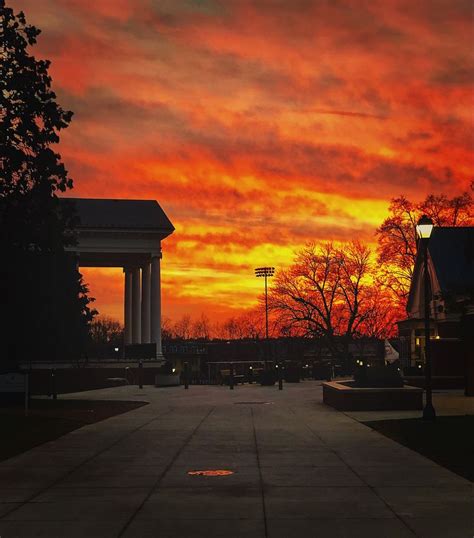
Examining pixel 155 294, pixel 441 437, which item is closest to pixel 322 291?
pixel 155 294

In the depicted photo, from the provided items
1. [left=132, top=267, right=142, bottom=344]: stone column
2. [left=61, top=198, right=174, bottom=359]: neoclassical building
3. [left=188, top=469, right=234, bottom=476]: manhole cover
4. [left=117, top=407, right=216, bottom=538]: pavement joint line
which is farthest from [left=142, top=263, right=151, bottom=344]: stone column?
[left=188, top=469, right=234, bottom=476]: manhole cover

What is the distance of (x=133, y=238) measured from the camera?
9644 centimetres

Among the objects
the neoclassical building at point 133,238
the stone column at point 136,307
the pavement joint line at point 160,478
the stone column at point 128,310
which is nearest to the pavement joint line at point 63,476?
the pavement joint line at point 160,478

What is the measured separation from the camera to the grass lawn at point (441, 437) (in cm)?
1595

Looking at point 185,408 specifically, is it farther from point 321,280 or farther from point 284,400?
point 321,280

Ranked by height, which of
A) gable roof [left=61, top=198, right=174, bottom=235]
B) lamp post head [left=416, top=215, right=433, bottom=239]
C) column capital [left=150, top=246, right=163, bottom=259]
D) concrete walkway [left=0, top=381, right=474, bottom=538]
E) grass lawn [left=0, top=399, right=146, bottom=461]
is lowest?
concrete walkway [left=0, top=381, right=474, bottom=538]

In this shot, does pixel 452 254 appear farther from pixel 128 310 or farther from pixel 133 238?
pixel 128 310

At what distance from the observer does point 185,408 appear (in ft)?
113

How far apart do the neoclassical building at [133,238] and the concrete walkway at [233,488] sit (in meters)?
73.3

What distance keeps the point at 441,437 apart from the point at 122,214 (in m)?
80.2

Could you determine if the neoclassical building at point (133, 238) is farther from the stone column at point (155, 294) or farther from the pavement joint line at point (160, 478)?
the pavement joint line at point (160, 478)

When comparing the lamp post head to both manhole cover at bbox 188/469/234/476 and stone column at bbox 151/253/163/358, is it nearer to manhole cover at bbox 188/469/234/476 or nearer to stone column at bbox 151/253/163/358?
manhole cover at bbox 188/469/234/476

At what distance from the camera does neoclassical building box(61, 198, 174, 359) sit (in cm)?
9525

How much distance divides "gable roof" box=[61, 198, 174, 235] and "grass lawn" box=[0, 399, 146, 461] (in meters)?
55.8
